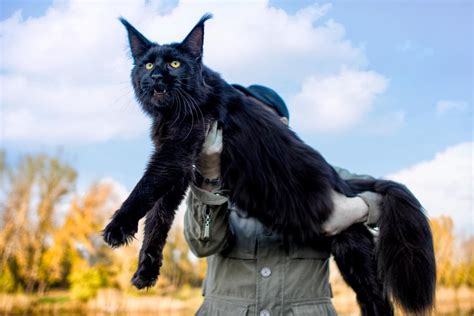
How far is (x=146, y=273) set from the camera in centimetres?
247

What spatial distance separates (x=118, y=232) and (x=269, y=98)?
158 centimetres

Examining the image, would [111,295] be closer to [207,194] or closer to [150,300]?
[150,300]

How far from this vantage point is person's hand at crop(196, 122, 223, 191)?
101 inches

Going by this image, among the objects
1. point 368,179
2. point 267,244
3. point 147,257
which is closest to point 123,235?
point 147,257

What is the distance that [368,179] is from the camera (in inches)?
125

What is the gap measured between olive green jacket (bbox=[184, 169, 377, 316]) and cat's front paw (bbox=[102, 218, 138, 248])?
0.38m

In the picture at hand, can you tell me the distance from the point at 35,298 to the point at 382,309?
22.6 metres

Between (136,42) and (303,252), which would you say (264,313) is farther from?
(136,42)

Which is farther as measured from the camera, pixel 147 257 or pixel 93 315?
pixel 93 315

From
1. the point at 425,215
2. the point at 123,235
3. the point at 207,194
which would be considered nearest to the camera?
the point at 123,235

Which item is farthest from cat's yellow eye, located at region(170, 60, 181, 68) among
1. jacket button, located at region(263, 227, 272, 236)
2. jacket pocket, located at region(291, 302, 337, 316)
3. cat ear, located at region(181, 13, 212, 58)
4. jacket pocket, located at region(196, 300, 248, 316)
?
jacket pocket, located at region(291, 302, 337, 316)

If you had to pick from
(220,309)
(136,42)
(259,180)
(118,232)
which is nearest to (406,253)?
(259,180)

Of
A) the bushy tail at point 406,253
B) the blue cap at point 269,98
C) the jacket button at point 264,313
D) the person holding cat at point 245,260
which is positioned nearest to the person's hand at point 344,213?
the person holding cat at point 245,260

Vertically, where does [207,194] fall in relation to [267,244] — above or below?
above
